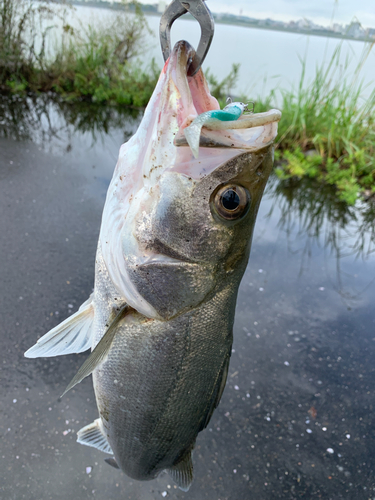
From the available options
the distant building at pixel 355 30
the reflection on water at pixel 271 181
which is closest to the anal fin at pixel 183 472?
the reflection on water at pixel 271 181

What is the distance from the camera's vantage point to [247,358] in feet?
8.50

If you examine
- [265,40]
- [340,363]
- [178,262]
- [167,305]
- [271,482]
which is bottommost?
[271,482]

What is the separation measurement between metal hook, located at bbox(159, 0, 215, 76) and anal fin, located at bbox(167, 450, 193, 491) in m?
1.29

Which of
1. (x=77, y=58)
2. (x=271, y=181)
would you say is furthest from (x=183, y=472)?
(x=77, y=58)

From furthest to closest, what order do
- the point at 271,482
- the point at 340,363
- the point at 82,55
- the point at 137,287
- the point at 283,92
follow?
the point at 82,55 < the point at 283,92 < the point at 340,363 < the point at 271,482 < the point at 137,287

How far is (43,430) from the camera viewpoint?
195cm

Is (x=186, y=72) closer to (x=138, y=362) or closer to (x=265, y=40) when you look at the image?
(x=138, y=362)

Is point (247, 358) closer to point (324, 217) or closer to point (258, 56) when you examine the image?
point (324, 217)

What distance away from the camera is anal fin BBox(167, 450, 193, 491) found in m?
1.27

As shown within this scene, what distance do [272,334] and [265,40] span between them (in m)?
12.4

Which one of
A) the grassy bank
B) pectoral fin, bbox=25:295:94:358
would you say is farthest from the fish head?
the grassy bank

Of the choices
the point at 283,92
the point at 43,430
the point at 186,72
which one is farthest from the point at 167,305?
the point at 283,92

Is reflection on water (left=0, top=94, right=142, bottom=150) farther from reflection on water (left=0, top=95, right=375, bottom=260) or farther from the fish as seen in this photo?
the fish

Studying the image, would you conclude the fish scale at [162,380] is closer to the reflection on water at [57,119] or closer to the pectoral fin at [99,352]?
the pectoral fin at [99,352]
